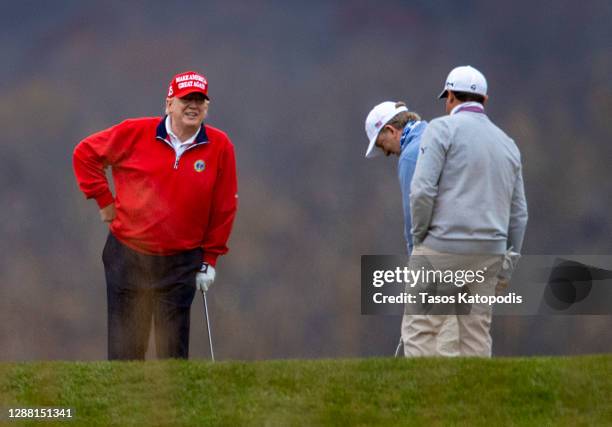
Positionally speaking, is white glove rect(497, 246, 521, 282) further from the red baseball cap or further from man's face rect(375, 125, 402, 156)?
the red baseball cap

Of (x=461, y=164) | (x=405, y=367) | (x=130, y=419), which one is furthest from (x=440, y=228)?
(x=130, y=419)

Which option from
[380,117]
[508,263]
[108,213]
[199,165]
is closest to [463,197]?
[508,263]

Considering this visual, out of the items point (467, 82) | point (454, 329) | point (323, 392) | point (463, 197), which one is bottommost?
point (323, 392)

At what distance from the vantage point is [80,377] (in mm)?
5754

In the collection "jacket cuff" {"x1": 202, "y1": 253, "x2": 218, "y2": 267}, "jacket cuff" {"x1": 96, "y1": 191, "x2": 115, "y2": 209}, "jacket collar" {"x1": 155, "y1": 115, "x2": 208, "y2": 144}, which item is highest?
"jacket collar" {"x1": 155, "y1": 115, "x2": 208, "y2": 144}

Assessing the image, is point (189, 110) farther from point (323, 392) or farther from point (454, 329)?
point (323, 392)

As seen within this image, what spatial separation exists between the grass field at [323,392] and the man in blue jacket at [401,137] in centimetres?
109

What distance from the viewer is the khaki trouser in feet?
20.9

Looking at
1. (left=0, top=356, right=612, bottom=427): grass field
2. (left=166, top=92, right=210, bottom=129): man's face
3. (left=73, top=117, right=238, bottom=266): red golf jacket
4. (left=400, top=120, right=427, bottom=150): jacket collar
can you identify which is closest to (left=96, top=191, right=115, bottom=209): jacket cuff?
(left=73, top=117, right=238, bottom=266): red golf jacket

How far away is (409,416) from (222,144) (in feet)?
7.39

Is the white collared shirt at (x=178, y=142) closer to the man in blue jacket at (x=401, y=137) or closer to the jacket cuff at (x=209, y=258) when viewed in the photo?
the jacket cuff at (x=209, y=258)

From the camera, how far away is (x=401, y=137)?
22.3 ft

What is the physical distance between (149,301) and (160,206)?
1.66ft

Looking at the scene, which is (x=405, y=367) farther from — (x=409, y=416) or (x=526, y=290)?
(x=526, y=290)
